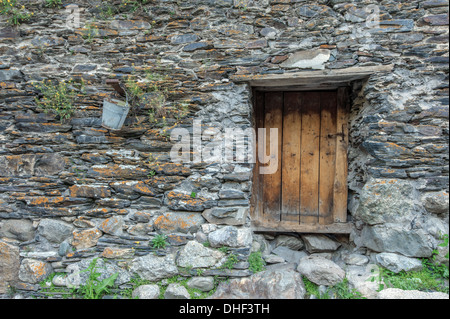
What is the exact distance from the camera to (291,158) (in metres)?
2.83

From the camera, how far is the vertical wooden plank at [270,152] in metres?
2.84

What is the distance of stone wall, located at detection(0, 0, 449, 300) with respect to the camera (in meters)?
2.29

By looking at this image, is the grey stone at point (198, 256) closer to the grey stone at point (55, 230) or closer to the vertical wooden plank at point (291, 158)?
the vertical wooden plank at point (291, 158)

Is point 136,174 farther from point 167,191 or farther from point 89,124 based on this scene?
point 89,124

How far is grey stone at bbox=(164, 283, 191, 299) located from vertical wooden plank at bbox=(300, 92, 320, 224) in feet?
4.50

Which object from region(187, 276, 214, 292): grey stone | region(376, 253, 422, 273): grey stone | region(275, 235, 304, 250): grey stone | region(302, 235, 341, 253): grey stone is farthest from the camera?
region(275, 235, 304, 250): grey stone

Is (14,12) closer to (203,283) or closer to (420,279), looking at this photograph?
(203,283)

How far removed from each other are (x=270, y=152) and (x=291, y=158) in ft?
0.77

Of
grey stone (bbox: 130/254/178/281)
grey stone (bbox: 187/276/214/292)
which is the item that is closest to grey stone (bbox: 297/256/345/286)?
grey stone (bbox: 187/276/214/292)

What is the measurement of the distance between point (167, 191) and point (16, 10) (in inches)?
94.3

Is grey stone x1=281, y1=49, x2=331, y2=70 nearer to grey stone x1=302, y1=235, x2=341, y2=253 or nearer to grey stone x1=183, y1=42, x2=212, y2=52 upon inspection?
grey stone x1=183, y1=42, x2=212, y2=52

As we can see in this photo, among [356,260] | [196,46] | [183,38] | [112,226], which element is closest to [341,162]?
[356,260]

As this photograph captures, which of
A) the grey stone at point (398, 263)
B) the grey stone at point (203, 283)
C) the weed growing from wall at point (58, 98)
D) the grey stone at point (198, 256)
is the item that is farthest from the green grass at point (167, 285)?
the weed growing from wall at point (58, 98)

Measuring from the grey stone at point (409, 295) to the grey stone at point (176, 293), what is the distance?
5.29 ft
